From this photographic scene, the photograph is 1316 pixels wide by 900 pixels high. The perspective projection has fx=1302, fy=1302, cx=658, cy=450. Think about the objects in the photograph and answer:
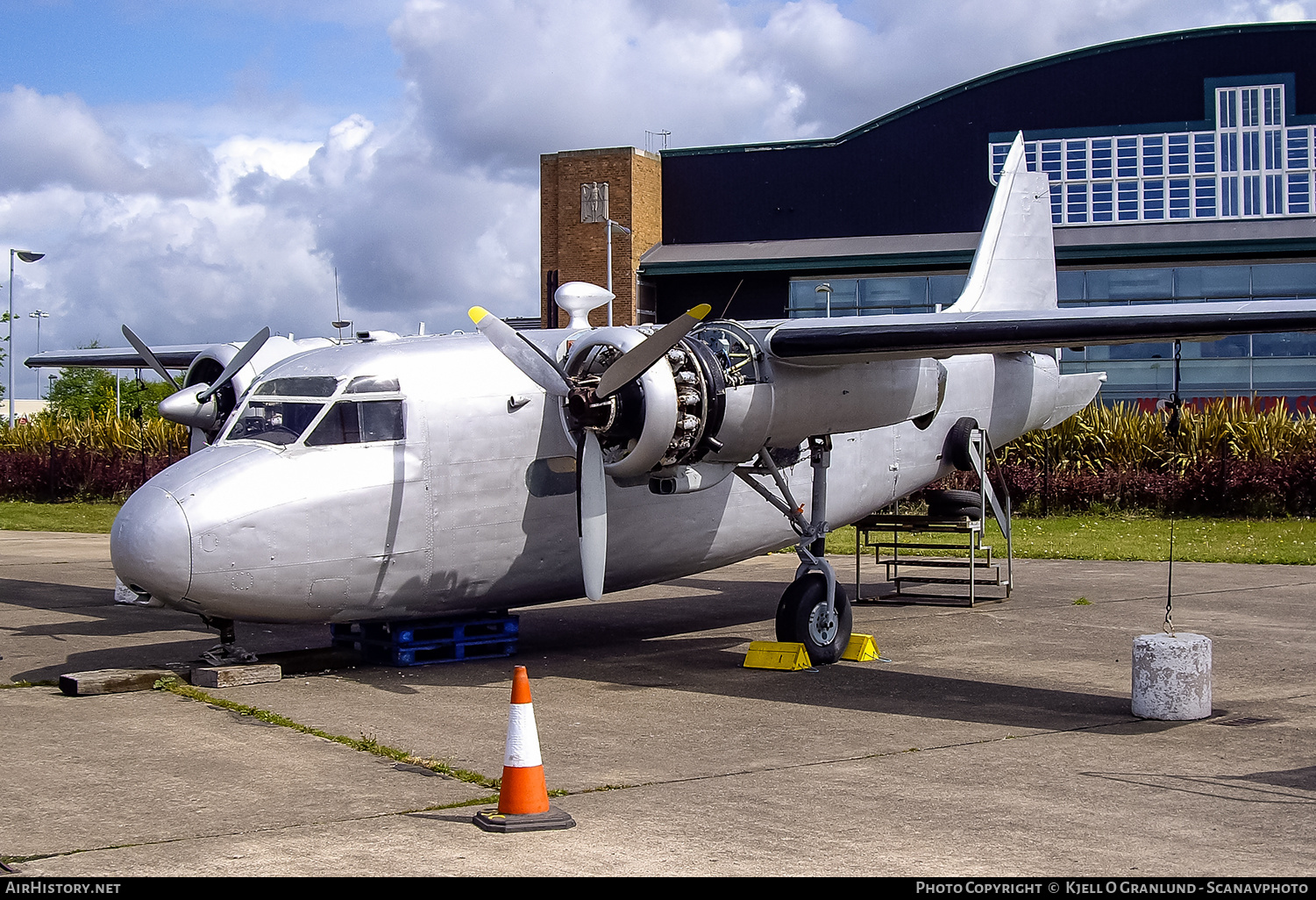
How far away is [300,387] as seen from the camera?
11602 millimetres

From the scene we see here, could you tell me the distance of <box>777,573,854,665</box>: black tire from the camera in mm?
12422

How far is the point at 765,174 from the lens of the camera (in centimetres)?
4822

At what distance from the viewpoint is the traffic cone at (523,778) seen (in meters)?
6.96

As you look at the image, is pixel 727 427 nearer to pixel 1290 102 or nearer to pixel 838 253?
pixel 838 253

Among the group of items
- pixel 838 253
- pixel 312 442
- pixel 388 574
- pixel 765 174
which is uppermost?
pixel 765 174

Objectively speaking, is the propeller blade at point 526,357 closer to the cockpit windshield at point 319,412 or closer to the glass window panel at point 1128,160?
the cockpit windshield at point 319,412

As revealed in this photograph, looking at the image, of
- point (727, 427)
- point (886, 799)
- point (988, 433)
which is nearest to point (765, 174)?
point (988, 433)

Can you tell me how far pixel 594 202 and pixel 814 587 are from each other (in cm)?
3725

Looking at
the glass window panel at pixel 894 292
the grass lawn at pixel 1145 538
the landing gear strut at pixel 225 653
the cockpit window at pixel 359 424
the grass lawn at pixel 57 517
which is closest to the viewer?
the cockpit window at pixel 359 424

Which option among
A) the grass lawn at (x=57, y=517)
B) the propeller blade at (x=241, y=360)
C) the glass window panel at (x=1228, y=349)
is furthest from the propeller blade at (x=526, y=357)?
the glass window panel at (x=1228, y=349)

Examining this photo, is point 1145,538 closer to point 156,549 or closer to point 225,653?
point 225,653

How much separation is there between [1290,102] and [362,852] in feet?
148

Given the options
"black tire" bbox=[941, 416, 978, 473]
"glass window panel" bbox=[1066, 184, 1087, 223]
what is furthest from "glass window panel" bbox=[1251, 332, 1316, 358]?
"black tire" bbox=[941, 416, 978, 473]

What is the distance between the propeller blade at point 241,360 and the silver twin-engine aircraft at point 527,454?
2.18 m
